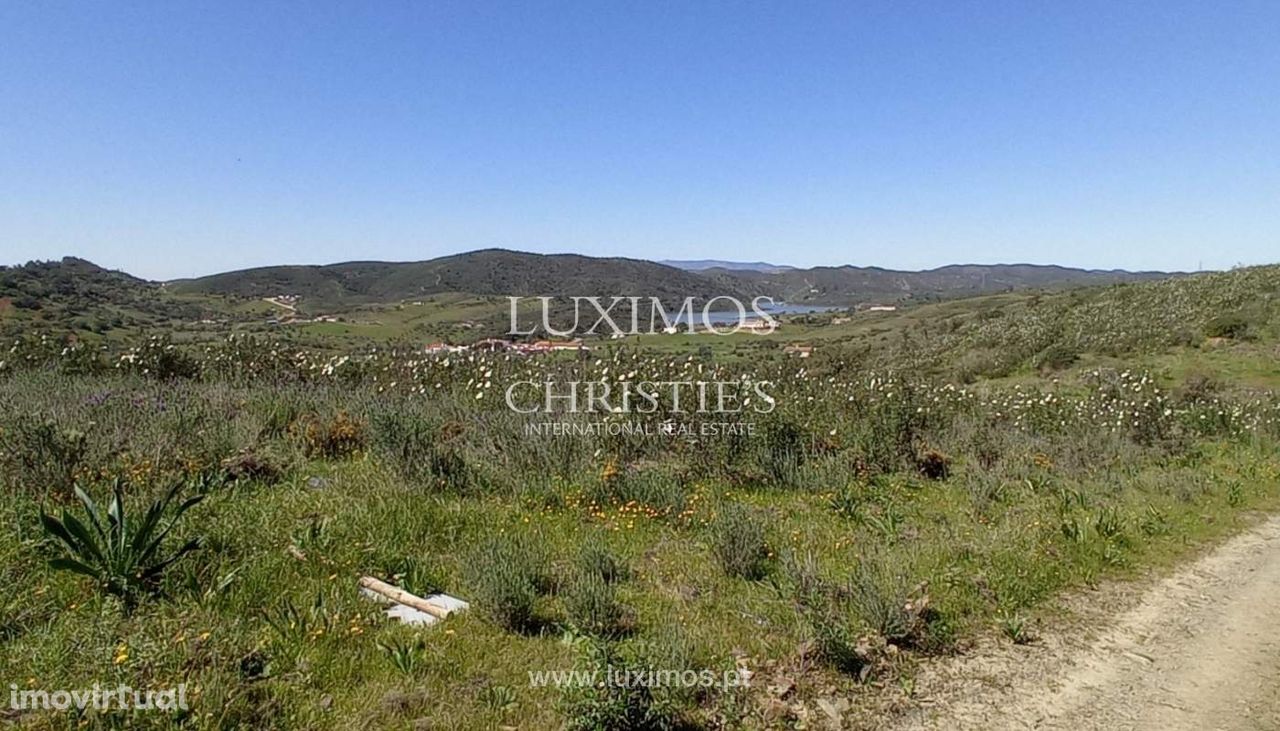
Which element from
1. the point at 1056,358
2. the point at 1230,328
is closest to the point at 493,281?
the point at 1056,358

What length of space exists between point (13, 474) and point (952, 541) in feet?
23.8

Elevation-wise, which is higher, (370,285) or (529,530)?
(370,285)

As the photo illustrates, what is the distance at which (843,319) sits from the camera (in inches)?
2483

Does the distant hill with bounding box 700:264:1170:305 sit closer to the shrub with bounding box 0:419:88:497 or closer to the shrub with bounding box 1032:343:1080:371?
the shrub with bounding box 1032:343:1080:371

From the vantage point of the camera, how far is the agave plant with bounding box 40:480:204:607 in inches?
136

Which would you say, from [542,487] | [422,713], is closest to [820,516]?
[542,487]

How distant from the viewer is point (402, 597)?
3.92m

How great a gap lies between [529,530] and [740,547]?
1678 mm

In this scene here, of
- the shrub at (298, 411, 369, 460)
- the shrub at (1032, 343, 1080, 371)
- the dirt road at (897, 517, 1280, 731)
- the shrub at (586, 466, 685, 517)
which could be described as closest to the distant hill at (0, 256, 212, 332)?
the shrub at (298, 411, 369, 460)

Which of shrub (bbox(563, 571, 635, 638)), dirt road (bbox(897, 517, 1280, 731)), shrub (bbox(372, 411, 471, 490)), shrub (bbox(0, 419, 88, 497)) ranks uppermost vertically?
shrub (bbox(0, 419, 88, 497))

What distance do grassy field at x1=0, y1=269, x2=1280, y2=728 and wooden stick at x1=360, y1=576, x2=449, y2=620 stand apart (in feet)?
0.42

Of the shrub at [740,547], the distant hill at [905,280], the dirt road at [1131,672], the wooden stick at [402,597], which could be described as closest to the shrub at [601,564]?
the shrub at [740,547]

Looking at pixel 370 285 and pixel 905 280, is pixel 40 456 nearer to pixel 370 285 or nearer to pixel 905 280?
pixel 370 285

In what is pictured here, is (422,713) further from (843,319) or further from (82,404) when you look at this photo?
(843,319)
